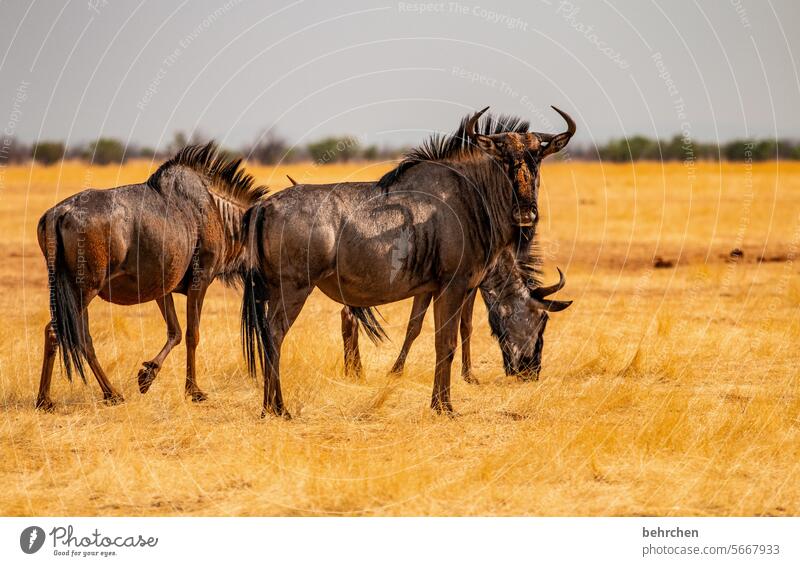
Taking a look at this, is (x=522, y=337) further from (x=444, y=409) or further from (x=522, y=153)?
(x=522, y=153)

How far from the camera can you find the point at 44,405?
405 inches

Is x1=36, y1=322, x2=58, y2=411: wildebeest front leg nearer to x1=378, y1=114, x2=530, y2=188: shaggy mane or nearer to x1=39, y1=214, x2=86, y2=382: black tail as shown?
x1=39, y1=214, x2=86, y2=382: black tail

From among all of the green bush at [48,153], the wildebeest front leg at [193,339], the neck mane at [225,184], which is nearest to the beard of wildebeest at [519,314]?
the neck mane at [225,184]

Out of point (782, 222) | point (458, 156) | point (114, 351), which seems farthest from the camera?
point (782, 222)

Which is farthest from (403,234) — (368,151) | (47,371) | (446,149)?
(368,151)

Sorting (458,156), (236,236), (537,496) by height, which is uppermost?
(458,156)

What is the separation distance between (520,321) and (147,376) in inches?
174

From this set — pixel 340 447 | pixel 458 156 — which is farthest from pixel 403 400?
pixel 458 156

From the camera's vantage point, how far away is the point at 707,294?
18641mm

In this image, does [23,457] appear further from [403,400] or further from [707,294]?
[707,294]

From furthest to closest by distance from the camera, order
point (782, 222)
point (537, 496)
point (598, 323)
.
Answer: point (782, 222)
point (598, 323)
point (537, 496)

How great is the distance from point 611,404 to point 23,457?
19.1 ft

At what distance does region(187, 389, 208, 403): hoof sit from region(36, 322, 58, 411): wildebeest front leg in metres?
1.47

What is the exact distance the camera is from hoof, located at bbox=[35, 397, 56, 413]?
10258 mm
